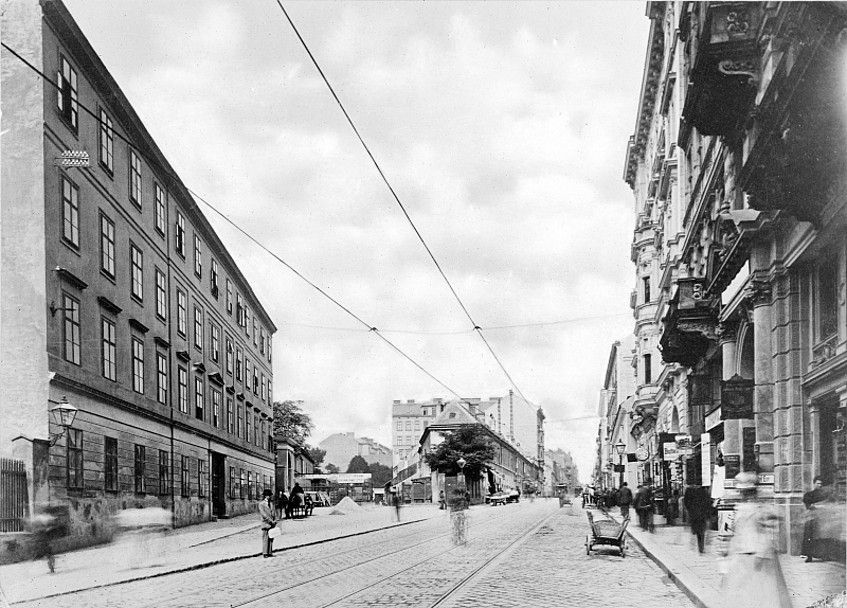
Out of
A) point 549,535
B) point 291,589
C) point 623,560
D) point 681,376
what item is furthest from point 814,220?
point 681,376

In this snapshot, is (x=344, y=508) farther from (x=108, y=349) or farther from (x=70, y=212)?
(x=70, y=212)

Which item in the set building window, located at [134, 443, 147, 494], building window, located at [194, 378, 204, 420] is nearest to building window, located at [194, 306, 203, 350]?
building window, located at [194, 378, 204, 420]

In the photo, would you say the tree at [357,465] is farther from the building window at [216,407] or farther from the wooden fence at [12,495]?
the wooden fence at [12,495]

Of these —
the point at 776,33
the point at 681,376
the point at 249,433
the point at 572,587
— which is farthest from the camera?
the point at 249,433

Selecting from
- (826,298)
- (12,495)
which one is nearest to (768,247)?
(826,298)

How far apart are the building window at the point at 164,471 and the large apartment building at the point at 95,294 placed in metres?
0.06

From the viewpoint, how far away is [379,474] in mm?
134500

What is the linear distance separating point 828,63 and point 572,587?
841 cm

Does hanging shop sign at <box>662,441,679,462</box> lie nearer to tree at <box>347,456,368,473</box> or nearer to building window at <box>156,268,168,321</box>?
building window at <box>156,268,168,321</box>

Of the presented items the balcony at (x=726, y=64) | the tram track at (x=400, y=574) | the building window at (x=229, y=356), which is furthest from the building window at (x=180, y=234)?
the balcony at (x=726, y=64)

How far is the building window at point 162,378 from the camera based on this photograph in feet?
95.3

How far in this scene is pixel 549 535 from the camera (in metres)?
30.6

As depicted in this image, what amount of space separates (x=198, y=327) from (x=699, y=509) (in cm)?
1845

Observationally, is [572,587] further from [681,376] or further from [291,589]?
[681,376]
